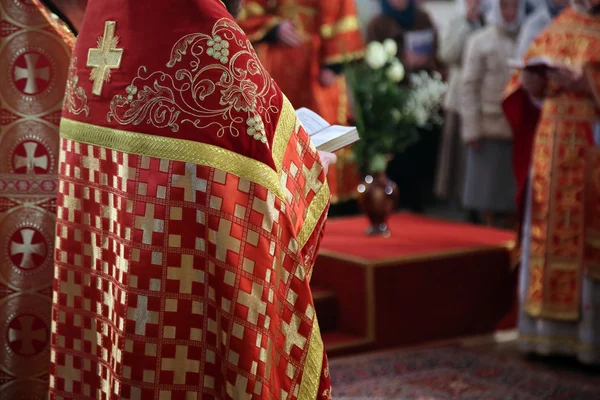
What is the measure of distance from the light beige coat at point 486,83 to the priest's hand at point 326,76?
106cm

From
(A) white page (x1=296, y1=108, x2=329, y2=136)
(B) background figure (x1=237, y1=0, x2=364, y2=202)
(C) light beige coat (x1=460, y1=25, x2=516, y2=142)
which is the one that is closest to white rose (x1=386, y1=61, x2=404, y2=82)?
(B) background figure (x1=237, y1=0, x2=364, y2=202)

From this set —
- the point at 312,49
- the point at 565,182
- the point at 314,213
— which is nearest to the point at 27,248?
the point at 314,213

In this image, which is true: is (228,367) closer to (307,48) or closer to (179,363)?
(179,363)

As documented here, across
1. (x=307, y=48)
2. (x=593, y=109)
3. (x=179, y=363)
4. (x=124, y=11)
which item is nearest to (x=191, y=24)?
(x=124, y=11)

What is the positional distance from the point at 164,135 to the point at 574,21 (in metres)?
2.88

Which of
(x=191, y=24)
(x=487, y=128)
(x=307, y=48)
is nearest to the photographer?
(x=191, y=24)

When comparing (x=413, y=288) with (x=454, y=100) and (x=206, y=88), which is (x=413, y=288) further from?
(x=454, y=100)

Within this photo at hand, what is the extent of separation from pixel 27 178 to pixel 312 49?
3806 mm

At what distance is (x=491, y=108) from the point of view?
22.4 ft

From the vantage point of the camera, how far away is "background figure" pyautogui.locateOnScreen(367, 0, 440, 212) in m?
7.86

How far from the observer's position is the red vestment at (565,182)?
14.5 ft

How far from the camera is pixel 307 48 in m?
6.29

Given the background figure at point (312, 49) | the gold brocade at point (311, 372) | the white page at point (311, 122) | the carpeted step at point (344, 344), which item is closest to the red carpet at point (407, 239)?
the carpeted step at point (344, 344)

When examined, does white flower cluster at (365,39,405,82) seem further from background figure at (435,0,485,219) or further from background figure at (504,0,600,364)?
background figure at (435,0,485,219)
